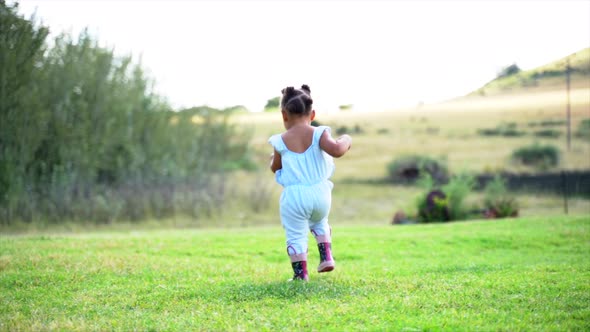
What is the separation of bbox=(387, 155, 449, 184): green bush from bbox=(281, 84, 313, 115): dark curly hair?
24.2 metres

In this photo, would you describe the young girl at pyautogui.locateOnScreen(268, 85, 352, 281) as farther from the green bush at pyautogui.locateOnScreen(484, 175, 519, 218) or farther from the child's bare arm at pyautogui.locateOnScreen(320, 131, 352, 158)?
the green bush at pyautogui.locateOnScreen(484, 175, 519, 218)

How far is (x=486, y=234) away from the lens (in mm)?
12727

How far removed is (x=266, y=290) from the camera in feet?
19.6

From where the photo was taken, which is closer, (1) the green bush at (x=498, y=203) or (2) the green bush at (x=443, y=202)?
(2) the green bush at (x=443, y=202)

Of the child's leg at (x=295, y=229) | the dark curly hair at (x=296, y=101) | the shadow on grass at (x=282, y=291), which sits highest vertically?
the dark curly hair at (x=296, y=101)

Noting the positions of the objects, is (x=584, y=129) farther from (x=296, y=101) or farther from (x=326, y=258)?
(x=296, y=101)

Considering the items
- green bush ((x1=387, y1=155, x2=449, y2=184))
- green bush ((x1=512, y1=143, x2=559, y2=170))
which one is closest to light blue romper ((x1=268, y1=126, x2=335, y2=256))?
green bush ((x1=387, y1=155, x2=449, y2=184))

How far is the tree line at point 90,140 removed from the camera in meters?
15.3

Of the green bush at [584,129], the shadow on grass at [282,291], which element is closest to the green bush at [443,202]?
the shadow on grass at [282,291]

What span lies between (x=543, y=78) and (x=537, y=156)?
513cm

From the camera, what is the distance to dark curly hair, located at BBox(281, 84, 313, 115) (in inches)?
245

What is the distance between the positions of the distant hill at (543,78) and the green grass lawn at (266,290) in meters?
15.6

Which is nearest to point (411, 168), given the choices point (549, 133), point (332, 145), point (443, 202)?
point (549, 133)

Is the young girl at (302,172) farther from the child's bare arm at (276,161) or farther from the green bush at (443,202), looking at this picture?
the green bush at (443,202)
